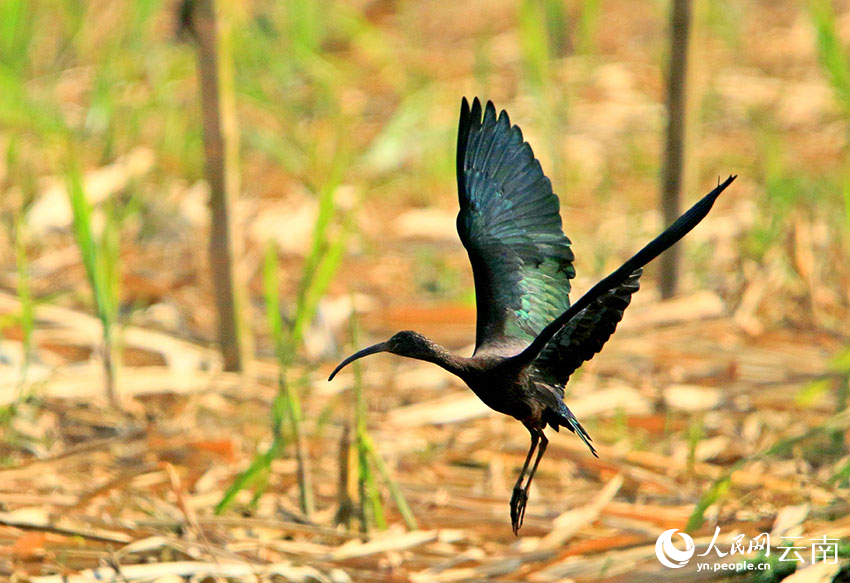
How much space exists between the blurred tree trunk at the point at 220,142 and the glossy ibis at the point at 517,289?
144 cm

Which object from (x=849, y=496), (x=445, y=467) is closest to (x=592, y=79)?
(x=445, y=467)

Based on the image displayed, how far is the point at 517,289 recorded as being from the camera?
9.67 feet

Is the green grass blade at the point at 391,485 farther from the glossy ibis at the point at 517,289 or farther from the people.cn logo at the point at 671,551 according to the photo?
the people.cn logo at the point at 671,551

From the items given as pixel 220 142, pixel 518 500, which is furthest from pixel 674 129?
pixel 518 500

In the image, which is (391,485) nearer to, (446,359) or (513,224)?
(513,224)

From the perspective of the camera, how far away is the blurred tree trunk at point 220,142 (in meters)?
4.04

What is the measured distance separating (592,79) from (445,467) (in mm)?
4358

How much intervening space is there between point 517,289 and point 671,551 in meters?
0.85

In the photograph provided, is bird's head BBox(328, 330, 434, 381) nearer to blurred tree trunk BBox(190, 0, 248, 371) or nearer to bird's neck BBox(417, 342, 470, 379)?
bird's neck BBox(417, 342, 470, 379)

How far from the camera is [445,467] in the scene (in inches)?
161

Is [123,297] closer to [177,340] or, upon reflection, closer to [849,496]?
[177,340]

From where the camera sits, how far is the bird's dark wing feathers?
7.95 feet

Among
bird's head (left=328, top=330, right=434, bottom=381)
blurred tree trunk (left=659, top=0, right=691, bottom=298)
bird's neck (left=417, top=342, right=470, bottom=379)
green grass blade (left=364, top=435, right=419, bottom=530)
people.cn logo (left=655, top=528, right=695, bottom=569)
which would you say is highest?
blurred tree trunk (left=659, top=0, right=691, bottom=298)

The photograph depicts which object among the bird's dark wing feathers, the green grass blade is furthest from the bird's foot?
the green grass blade
